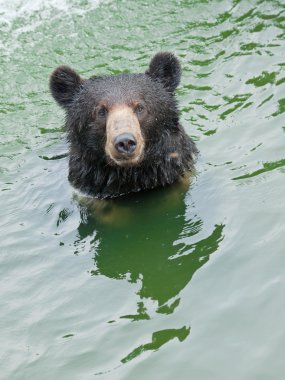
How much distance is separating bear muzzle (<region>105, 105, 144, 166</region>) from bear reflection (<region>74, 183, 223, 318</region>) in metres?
0.71

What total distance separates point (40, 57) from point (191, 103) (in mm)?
2975

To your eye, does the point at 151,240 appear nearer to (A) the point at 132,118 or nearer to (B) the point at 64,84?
(A) the point at 132,118

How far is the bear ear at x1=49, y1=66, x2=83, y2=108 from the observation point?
8102 millimetres

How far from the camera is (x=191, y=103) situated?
9.83 metres

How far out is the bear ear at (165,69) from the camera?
8.08 m

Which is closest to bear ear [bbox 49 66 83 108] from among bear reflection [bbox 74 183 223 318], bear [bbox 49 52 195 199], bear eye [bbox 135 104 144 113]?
bear [bbox 49 52 195 199]

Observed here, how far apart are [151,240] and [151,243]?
63mm

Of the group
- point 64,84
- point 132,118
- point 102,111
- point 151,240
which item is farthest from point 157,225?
point 64,84

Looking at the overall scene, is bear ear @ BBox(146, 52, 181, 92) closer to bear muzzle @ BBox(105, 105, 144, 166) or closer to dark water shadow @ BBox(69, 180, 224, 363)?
bear muzzle @ BBox(105, 105, 144, 166)

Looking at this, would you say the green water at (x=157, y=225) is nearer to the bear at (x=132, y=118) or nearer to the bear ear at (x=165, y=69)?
the bear at (x=132, y=118)

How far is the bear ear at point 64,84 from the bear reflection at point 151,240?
1.08 metres

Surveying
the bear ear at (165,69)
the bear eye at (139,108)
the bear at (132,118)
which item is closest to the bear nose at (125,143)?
the bear at (132,118)

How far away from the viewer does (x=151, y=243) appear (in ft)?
23.1

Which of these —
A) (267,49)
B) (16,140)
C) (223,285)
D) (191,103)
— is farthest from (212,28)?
(223,285)
